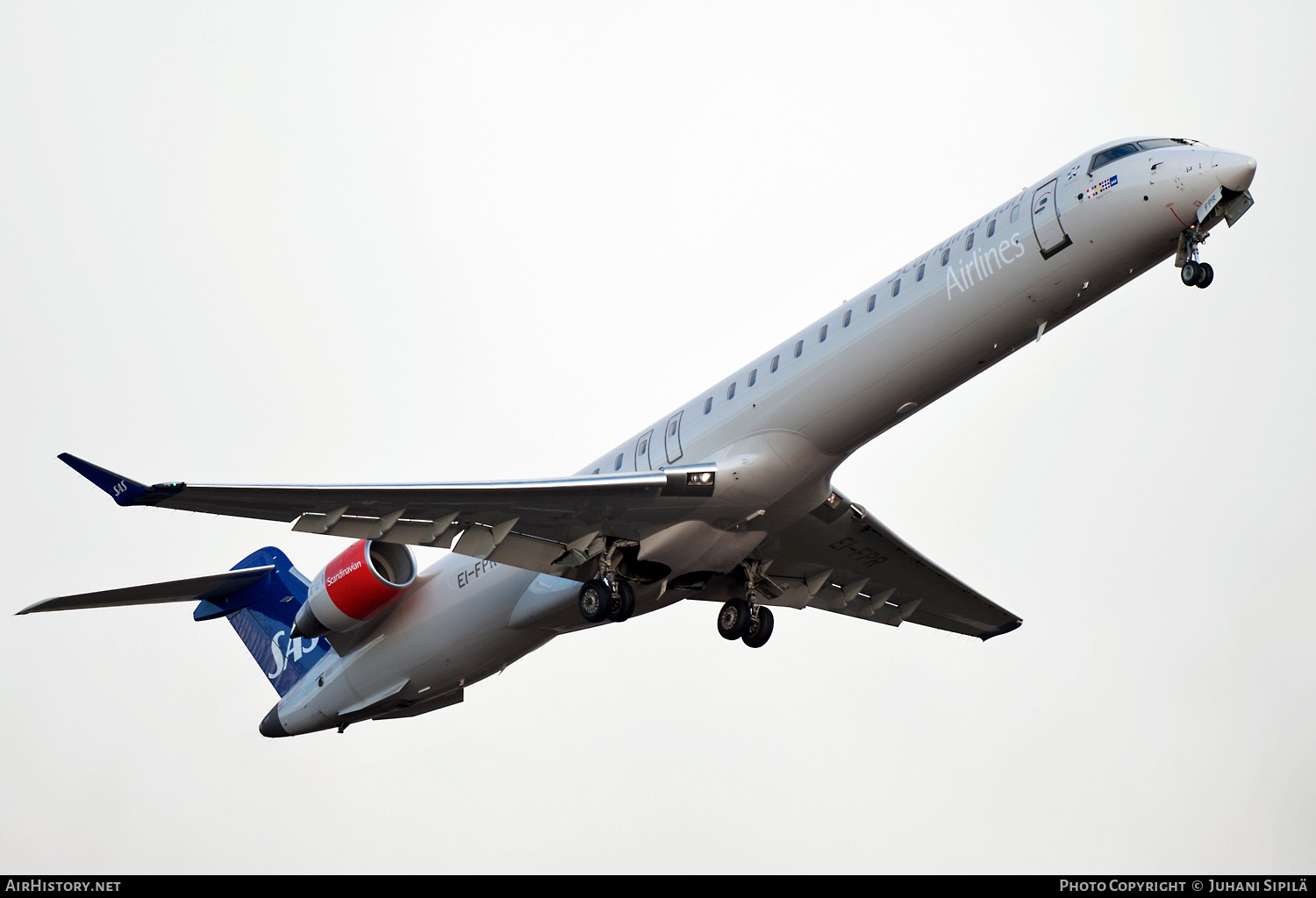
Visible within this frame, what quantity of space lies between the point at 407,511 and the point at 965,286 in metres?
7.99

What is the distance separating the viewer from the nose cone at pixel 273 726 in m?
24.2

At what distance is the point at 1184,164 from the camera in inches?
616

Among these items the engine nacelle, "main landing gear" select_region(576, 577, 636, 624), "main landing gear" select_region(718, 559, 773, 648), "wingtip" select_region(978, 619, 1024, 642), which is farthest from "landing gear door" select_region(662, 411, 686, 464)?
"wingtip" select_region(978, 619, 1024, 642)

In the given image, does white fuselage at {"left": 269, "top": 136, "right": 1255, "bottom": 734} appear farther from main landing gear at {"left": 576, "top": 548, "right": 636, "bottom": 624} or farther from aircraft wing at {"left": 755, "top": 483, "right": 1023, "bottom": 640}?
aircraft wing at {"left": 755, "top": 483, "right": 1023, "bottom": 640}

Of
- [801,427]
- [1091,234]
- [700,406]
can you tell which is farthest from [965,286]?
[700,406]

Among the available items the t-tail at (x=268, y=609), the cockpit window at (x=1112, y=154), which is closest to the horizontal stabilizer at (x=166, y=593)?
the t-tail at (x=268, y=609)

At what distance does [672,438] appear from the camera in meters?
19.5

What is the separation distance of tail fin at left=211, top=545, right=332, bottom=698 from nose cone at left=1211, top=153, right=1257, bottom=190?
16.9 m

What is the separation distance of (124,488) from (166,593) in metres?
7.95

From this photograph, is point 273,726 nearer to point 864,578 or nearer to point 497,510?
point 497,510

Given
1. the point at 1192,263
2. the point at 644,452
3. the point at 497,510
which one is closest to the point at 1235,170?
the point at 1192,263

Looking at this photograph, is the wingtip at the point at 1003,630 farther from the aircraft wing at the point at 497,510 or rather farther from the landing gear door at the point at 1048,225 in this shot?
the landing gear door at the point at 1048,225

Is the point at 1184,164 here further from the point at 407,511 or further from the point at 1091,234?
the point at 407,511

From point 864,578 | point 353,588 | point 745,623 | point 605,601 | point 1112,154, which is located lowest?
point 605,601
